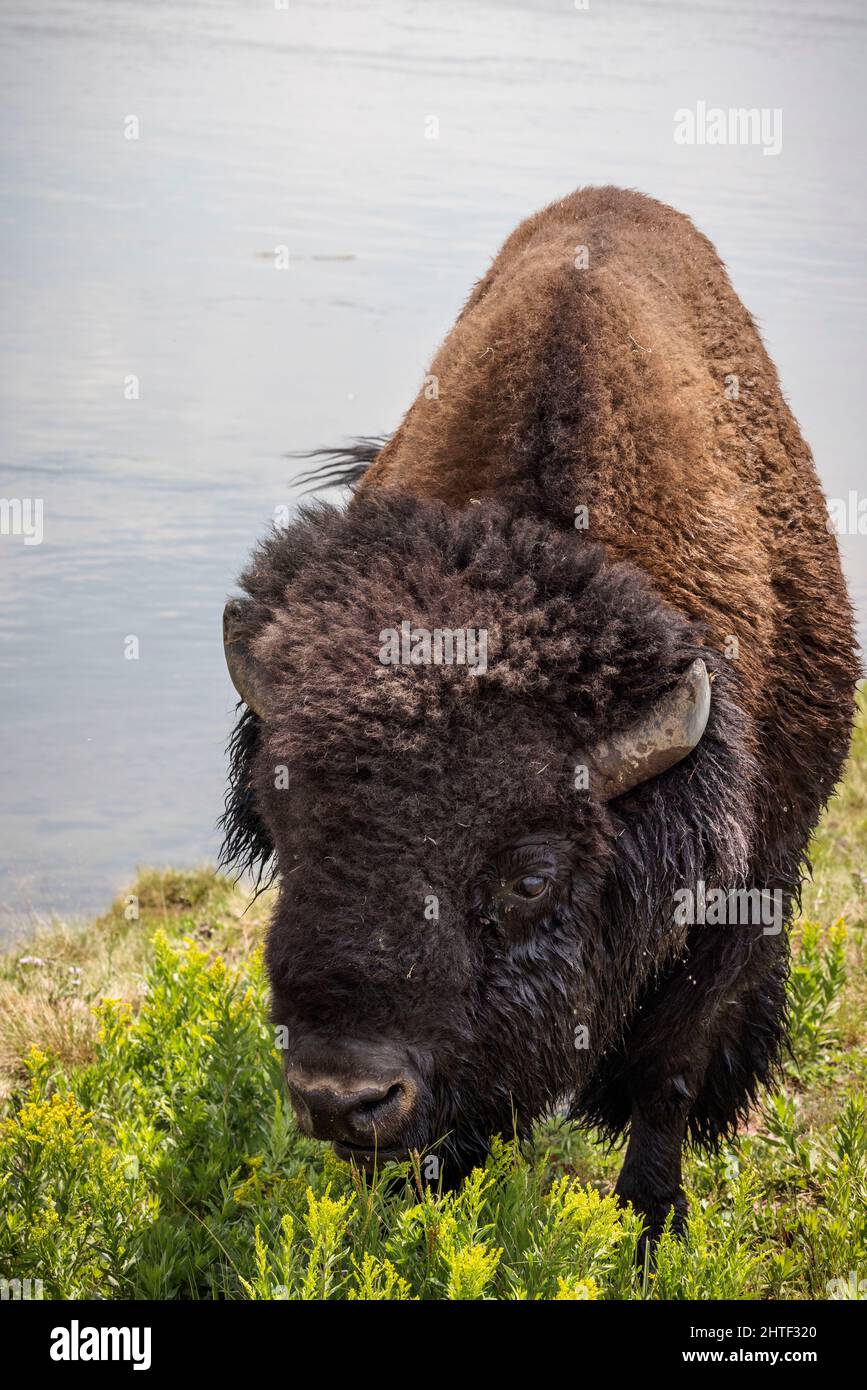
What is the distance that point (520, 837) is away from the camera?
3.42 m

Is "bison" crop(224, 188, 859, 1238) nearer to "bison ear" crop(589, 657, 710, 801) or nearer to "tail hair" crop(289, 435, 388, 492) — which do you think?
"bison ear" crop(589, 657, 710, 801)

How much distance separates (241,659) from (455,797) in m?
0.80

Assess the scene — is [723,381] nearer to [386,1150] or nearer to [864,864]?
[386,1150]

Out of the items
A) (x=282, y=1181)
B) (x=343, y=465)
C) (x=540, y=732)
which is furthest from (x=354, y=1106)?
(x=343, y=465)

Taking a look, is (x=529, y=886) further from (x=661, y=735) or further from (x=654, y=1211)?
(x=654, y=1211)

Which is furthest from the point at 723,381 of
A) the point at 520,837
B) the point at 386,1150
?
the point at 386,1150

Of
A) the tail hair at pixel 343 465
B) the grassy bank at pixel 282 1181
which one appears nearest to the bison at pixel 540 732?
the grassy bank at pixel 282 1181

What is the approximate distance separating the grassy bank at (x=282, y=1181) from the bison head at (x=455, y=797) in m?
0.29

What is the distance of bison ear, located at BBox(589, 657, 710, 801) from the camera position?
11.2ft

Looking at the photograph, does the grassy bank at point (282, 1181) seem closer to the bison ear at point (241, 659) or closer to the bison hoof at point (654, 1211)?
the bison hoof at point (654, 1211)

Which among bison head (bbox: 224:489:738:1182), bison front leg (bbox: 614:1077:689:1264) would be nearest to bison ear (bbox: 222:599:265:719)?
bison head (bbox: 224:489:738:1182)

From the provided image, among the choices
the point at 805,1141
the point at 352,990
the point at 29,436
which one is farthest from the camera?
the point at 29,436

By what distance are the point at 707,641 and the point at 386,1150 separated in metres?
1.50

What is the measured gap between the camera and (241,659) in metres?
3.80
